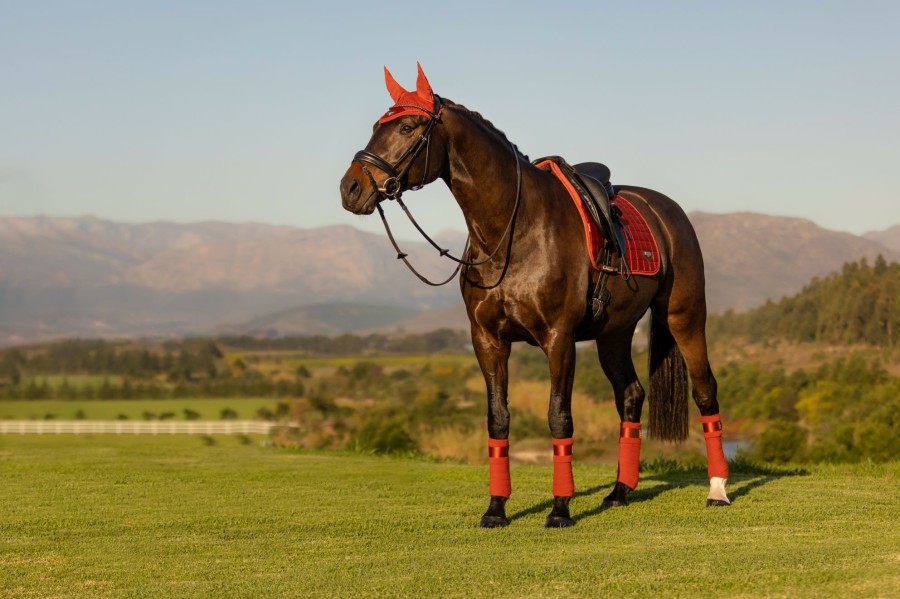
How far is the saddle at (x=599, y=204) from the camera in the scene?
895 centimetres

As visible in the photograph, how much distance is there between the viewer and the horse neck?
8.41 m

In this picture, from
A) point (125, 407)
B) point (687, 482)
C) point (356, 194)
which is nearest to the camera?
point (356, 194)

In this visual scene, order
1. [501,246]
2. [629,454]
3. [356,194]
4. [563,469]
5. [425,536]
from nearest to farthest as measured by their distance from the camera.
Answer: [356,194], [425,536], [501,246], [563,469], [629,454]

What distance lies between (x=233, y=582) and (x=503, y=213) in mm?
3425

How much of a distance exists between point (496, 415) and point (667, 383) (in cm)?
271

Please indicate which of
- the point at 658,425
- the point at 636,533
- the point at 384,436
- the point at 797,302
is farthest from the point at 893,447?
the point at 797,302

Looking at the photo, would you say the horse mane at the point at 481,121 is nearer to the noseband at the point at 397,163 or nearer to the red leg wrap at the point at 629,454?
the noseband at the point at 397,163

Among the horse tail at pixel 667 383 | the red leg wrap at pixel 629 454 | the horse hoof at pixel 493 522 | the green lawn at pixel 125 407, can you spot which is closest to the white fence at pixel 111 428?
the green lawn at pixel 125 407

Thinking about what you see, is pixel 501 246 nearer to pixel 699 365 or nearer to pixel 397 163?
pixel 397 163

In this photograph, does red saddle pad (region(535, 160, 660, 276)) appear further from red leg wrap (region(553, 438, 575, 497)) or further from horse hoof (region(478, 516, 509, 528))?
horse hoof (region(478, 516, 509, 528))

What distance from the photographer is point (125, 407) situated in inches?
3034

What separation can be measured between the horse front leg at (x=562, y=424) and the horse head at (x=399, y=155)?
5.41ft

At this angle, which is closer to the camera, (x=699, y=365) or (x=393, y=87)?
(x=393, y=87)

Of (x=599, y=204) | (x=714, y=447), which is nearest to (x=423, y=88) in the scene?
(x=599, y=204)
